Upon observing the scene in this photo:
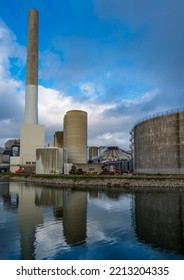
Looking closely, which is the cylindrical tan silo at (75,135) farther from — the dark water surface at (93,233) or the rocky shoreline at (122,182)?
the dark water surface at (93,233)

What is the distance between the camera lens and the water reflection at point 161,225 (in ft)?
55.7

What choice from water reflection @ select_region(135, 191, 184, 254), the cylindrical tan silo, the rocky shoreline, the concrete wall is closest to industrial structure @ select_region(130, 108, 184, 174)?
the rocky shoreline

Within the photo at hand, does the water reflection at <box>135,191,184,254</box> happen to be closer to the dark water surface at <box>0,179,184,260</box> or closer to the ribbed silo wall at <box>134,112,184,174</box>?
the dark water surface at <box>0,179,184,260</box>

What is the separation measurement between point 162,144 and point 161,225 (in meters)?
62.7

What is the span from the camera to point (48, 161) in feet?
329

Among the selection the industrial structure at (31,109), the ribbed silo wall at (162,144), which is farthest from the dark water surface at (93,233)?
the industrial structure at (31,109)

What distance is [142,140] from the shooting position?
303ft

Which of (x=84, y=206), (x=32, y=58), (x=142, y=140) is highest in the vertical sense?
(x=32, y=58)

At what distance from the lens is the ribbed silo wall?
77.1 metres

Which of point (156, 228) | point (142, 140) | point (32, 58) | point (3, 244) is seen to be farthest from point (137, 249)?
point (32, 58)

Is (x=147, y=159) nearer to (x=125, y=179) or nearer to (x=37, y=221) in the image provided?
(x=125, y=179)

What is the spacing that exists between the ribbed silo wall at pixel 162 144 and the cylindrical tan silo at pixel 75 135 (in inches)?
3066

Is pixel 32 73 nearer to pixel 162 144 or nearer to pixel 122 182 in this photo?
pixel 162 144

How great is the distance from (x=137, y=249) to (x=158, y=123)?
72921mm
